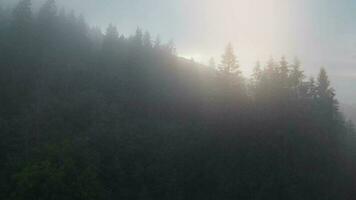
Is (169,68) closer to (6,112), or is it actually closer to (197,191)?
(6,112)

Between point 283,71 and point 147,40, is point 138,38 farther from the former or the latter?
point 283,71

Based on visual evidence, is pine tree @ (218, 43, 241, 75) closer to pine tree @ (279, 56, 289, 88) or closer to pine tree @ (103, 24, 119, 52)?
pine tree @ (279, 56, 289, 88)

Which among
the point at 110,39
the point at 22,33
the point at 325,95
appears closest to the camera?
the point at 325,95

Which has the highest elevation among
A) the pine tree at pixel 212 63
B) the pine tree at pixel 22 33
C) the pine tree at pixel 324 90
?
the pine tree at pixel 212 63

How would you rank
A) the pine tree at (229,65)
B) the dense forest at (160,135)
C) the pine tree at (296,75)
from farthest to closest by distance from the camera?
the pine tree at (296,75) < the pine tree at (229,65) < the dense forest at (160,135)

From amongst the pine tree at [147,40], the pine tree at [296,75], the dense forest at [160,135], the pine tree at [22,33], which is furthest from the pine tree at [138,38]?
the pine tree at [296,75]

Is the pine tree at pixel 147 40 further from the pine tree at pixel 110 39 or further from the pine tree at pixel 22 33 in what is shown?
the pine tree at pixel 22 33

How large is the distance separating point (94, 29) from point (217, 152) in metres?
86.8

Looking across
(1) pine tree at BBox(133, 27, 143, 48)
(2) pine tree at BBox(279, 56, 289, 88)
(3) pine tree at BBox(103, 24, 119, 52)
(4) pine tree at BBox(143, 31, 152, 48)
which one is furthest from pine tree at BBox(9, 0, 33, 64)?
(2) pine tree at BBox(279, 56, 289, 88)

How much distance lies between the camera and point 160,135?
4497cm

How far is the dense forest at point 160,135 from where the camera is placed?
3195cm

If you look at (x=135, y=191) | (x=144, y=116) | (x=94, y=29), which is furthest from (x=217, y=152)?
(x=94, y=29)

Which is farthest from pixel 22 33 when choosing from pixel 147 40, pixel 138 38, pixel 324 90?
pixel 324 90

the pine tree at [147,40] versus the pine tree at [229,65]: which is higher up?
the pine tree at [147,40]
